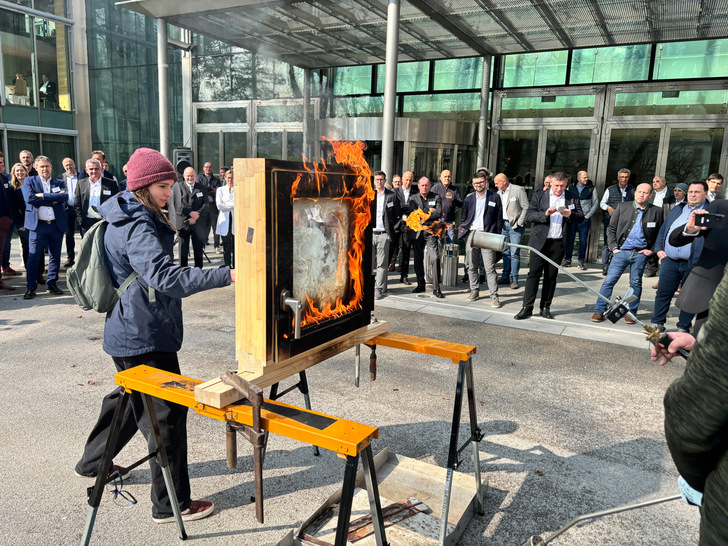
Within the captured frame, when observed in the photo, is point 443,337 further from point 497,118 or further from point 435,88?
point 435,88

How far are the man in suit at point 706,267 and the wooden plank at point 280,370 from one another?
393 cm

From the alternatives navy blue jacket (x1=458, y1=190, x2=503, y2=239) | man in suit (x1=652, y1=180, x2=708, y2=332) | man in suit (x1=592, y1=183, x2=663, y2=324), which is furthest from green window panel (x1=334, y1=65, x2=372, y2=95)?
man in suit (x1=652, y1=180, x2=708, y2=332)

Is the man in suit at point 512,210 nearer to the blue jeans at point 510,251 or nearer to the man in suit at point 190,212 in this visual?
the blue jeans at point 510,251

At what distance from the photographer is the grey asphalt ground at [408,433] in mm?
3201

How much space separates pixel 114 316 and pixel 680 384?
9.22 feet

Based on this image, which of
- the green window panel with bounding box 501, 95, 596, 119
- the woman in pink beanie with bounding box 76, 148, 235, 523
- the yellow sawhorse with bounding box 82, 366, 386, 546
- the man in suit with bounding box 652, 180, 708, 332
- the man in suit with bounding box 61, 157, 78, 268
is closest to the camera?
the yellow sawhorse with bounding box 82, 366, 386, 546

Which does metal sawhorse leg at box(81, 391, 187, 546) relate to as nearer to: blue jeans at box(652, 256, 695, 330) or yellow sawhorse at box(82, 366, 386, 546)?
yellow sawhorse at box(82, 366, 386, 546)

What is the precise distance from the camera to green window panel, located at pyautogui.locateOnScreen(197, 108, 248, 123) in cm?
1720

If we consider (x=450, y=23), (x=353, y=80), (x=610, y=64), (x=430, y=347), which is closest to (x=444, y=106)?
(x=353, y=80)

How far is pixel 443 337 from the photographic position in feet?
22.7

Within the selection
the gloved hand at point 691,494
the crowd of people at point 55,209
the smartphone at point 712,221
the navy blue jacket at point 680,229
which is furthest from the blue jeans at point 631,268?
the crowd of people at point 55,209

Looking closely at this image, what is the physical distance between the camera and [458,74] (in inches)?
573

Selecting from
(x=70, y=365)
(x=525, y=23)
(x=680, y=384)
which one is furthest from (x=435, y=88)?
(x=680, y=384)

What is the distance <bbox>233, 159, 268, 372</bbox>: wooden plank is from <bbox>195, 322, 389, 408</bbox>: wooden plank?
0.07 m
